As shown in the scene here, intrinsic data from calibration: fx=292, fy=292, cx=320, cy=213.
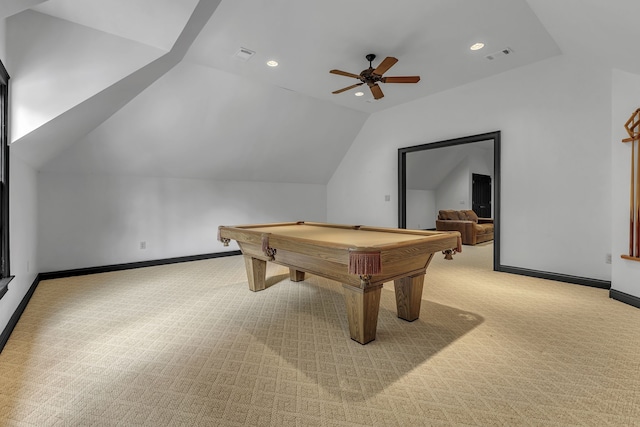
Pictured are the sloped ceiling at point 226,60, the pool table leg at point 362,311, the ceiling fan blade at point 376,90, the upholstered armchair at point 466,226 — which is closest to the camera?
the pool table leg at point 362,311

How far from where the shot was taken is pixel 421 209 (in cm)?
928

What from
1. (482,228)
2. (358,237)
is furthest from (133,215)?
(482,228)

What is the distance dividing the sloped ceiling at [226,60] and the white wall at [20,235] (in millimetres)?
224

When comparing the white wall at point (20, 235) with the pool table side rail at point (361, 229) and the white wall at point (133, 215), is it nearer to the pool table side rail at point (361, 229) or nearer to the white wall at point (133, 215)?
the white wall at point (133, 215)

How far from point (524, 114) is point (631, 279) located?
2412 millimetres

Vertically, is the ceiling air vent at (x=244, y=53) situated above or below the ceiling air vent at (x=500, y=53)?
below

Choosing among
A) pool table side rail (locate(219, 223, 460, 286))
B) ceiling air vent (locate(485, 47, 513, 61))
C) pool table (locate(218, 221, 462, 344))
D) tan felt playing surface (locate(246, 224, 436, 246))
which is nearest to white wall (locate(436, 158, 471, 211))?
ceiling air vent (locate(485, 47, 513, 61))

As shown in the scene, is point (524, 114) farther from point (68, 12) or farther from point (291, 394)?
point (68, 12)

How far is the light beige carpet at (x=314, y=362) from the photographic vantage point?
1495 millimetres

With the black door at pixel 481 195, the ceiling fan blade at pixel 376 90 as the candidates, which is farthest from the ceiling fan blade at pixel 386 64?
the black door at pixel 481 195

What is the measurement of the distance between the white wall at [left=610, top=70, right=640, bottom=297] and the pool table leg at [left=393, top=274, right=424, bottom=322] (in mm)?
2301

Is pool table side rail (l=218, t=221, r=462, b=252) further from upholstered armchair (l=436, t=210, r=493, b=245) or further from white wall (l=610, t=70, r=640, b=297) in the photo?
Result: upholstered armchair (l=436, t=210, r=493, b=245)

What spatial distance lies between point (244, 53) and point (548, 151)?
418cm

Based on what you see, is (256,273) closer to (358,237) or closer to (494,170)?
(358,237)
